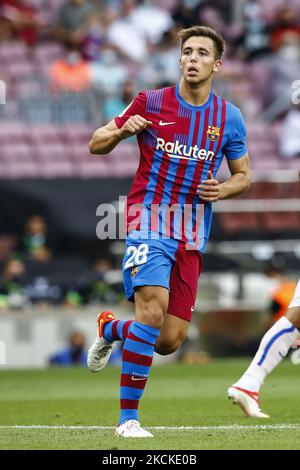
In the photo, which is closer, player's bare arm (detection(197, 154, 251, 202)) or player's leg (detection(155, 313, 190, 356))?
player's bare arm (detection(197, 154, 251, 202))

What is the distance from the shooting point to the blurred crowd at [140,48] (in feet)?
65.8

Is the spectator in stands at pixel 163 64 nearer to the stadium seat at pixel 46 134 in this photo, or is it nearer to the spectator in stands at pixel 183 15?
the spectator in stands at pixel 183 15

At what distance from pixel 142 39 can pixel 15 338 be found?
7767mm

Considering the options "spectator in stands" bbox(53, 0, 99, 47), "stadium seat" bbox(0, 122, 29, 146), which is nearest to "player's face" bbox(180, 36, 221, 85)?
"stadium seat" bbox(0, 122, 29, 146)

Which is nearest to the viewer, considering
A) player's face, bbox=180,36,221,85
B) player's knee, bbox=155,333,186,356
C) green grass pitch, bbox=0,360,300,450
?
green grass pitch, bbox=0,360,300,450

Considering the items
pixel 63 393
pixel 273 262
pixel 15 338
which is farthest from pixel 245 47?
pixel 63 393

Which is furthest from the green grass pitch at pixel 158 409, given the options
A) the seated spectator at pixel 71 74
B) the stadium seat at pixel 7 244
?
the seated spectator at pixel 71 74

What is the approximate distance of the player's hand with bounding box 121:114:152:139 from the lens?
295 inches

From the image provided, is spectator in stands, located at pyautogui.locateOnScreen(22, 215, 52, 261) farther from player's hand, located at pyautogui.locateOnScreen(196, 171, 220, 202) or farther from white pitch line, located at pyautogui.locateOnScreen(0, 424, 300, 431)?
player's hand, located at pyautogui.locateOnScreen(196, 171, 220, 202)

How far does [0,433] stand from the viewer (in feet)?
24.9

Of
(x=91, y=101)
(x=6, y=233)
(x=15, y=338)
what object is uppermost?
(x=91, y=101)

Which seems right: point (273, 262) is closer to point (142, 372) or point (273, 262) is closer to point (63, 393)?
point (63, 393)

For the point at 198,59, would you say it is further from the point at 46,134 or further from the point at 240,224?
the point at 46,134

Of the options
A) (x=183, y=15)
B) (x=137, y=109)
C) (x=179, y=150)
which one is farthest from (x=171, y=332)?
(x=183, y=15)
